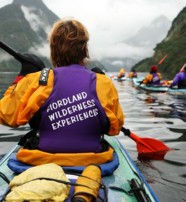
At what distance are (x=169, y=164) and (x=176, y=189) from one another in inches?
51.7

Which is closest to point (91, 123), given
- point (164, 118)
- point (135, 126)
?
point (135, 126)

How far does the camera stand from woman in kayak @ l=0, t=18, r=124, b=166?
354 cm

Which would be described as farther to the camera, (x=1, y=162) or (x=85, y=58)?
(x=1, y=162)

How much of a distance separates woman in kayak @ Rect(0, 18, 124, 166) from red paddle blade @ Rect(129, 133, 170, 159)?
3.50 m

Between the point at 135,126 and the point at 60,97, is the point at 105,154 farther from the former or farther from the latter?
the point at 135,126

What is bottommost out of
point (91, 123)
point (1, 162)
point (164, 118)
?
point (164, 118)

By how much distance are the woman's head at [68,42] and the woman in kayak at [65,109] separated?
0.01 meters

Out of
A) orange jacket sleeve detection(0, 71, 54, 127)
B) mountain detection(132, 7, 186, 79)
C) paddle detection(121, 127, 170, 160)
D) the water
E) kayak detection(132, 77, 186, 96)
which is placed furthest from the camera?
mountain detection(132, 7, 186, 79)

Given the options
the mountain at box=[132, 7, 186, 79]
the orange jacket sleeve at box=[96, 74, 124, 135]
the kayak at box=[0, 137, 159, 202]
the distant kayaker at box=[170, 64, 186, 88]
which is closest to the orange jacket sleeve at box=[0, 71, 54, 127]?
the orange jacket sleeve at box=[96, 74, 124, 135]

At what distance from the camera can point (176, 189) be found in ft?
17.3

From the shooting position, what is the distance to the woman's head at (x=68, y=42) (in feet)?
12.3

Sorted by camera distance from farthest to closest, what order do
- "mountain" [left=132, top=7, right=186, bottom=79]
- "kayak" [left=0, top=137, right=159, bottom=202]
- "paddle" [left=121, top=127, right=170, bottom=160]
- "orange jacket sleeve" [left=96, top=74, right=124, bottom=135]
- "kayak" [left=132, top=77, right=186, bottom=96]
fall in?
"mountain" [left=132, top=7, right=186, bottom=79] < "kayak" [left=132, top=77, right=186, bottom=96] < "paddle" [left=121, top=127, right=170, bottom=160] < "orange jacket sleeve" [left=96, top=74, right=124, bottom=135] < "kayak" [left=0, top=137, right=159, bottom=202]

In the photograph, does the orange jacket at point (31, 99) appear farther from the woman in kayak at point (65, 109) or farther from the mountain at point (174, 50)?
the mountain at point (174, 50)

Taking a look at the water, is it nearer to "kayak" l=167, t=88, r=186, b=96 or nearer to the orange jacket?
the orange jacket
